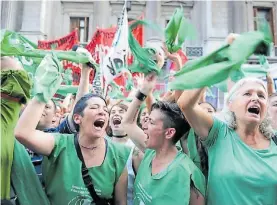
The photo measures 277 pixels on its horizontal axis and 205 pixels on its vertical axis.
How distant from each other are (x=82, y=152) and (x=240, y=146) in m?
0.97

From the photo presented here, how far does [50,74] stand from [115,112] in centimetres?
171

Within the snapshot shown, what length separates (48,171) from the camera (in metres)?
2.37

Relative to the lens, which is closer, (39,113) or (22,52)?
(39,113)

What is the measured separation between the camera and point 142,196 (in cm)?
226

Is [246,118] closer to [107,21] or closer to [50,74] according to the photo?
[50,74]

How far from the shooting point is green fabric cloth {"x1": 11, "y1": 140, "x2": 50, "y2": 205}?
2.27m

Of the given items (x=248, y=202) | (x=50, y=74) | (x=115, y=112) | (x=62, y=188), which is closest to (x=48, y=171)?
(x=62, y=188)

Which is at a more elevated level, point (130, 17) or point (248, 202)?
point (130, 17)

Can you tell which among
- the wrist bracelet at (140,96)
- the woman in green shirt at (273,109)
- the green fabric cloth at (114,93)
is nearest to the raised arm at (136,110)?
the wrist bracelet at (140,96)

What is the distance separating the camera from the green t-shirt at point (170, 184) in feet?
7.04

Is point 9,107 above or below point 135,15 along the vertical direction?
below

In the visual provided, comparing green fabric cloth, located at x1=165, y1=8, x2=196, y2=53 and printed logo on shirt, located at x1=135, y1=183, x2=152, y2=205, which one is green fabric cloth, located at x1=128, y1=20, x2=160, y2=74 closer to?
green fabric cloth, located at x1=165, y1=8, x2=196, y2=53

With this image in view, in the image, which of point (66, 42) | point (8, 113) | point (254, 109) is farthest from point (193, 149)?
point (66, 42)

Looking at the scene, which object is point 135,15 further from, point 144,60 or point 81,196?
point 81,196
